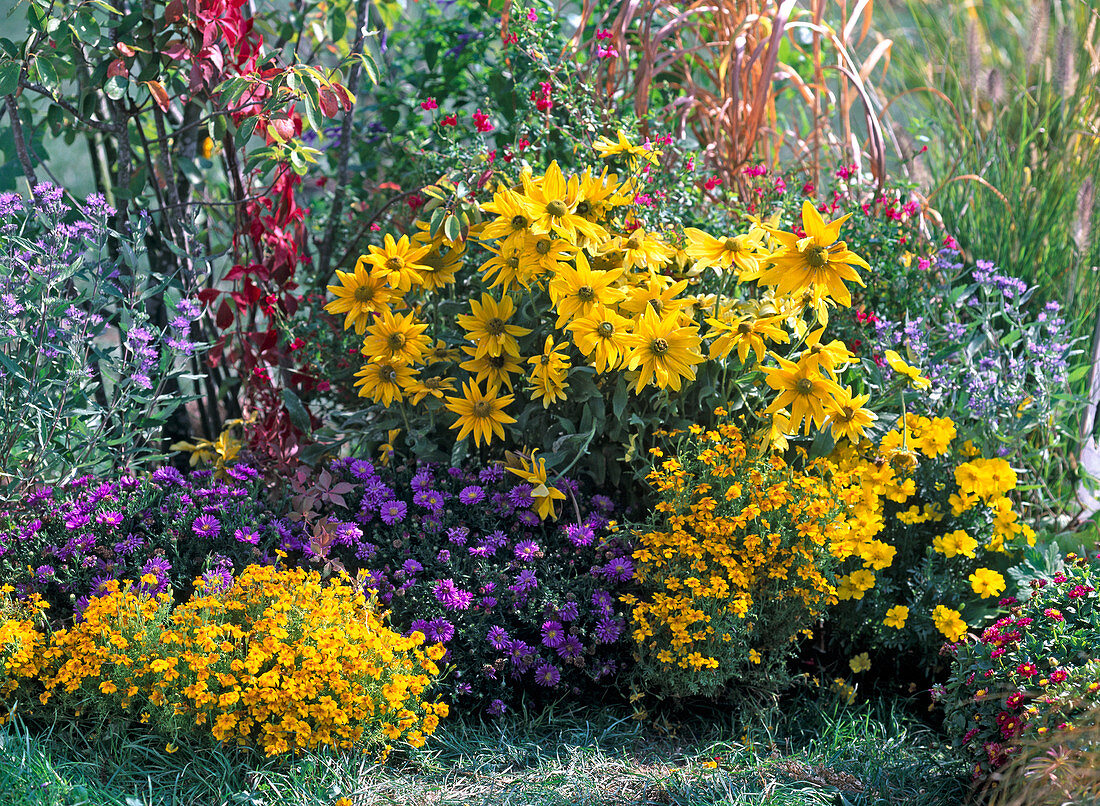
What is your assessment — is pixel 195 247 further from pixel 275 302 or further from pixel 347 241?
pixel 347 241

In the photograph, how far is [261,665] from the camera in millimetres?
2057

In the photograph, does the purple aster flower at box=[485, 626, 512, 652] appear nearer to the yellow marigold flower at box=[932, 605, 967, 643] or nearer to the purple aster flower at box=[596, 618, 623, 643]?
the purple aster flower at box=[596, 618, 623, 643]

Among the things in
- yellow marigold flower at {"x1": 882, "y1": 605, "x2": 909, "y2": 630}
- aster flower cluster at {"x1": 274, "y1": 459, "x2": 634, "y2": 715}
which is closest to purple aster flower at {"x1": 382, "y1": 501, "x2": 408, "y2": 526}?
aster flower cluster at {"x1": 274, "y1": 459, "x2": 634, "y2": 715}

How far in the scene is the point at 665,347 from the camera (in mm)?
2338

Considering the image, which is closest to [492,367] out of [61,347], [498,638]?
[498,638]

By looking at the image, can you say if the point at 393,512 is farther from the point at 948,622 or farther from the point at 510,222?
the point at 948,622

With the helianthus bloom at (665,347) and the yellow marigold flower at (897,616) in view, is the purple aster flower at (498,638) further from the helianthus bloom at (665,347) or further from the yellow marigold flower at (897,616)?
the yellow marigold flower at (897,616)

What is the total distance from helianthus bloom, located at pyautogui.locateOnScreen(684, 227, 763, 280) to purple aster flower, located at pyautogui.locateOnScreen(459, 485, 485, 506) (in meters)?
0.77

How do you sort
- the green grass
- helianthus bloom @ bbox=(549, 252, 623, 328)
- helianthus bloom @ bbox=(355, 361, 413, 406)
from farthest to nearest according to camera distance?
helianthus bloom @ bbox=(355, 361, 413, 406)
helianthus bloom @ bbox=(549, 252, 623, 328)
the green grass

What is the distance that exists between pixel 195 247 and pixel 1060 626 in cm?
243

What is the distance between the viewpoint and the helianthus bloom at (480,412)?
2.54m

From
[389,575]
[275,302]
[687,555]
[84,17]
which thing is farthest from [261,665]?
[84,17]

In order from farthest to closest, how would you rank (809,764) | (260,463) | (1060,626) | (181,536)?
1. (260,463)
2. (181,536)
3. (809,764)
4. (1060,626)

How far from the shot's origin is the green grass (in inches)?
77.3
